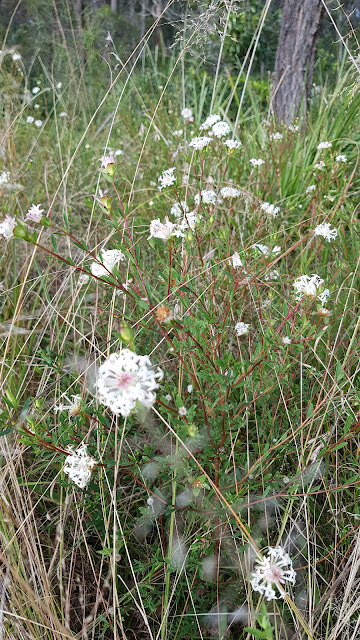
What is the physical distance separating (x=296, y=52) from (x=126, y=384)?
11.0 ft

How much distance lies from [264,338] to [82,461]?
1.59 ft

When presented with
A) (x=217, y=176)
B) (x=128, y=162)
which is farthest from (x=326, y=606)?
(x=128, y=162)

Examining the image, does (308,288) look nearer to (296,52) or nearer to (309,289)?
(309,289)

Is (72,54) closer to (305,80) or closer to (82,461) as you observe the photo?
(305,80)

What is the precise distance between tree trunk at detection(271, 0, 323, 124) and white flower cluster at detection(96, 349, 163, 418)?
2917 millimetres

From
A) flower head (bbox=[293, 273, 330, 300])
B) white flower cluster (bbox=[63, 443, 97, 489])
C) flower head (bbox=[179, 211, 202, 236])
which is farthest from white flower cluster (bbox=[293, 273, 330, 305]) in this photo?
white flower cluster (bbox=[63, 443, 97, 489])

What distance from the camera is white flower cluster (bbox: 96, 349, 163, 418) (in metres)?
0.73

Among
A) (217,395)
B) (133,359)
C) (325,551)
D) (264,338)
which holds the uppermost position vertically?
→ (133,359)

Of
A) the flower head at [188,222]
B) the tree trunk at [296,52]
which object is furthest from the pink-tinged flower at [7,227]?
the tree trunk at [296,52]

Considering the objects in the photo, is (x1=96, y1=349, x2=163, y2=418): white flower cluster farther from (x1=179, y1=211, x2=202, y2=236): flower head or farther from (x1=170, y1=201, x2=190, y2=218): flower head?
(x1=170, y1=201, x2=190, y2=218): flower head

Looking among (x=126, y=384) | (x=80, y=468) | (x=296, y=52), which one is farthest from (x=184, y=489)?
(x=296, y=52)

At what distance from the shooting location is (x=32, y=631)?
1.04m

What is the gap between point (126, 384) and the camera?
75cm

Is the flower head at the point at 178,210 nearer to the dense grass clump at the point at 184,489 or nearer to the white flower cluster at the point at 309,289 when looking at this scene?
the dense grass clump at the point at 184,489
